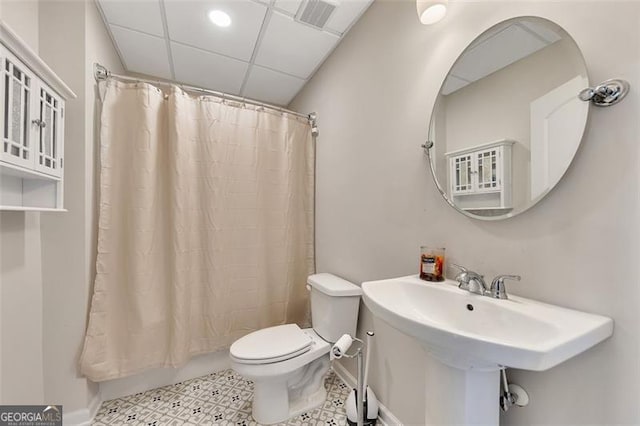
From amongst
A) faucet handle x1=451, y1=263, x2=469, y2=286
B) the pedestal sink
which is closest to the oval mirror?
faucet handle x1=451, y1=263, x2=469, y2=286

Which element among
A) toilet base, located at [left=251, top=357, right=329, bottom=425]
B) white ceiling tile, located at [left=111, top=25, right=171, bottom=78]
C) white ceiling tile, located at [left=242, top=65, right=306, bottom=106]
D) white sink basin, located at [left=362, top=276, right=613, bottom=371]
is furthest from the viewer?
white ceiling tile, located at [left=242, top=65, right=306, bottom=106]

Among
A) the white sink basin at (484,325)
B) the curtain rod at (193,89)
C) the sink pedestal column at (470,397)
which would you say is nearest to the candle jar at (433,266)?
the white sink basin at (484,325)

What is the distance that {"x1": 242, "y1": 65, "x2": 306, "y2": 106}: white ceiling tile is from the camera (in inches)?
79.7

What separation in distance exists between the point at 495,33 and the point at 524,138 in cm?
39

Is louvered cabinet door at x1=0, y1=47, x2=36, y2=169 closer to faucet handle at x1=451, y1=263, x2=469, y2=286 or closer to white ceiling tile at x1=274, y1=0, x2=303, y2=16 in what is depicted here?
white ceiling tile at x1=274, y1=0, x2=303, y2=16

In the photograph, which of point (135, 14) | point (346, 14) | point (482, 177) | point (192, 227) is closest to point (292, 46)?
point (346, 14)

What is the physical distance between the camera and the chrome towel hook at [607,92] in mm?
594

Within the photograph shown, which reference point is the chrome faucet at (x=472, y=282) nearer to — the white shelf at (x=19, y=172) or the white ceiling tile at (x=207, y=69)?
the white shelf at (x=19, y=172)

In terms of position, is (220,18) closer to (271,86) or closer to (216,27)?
(216,27)

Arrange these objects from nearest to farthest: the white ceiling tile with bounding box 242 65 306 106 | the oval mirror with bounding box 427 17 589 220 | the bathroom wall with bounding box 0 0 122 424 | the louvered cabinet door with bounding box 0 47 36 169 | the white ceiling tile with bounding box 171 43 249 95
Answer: the oval mirror with bounding box 427 17 589 220
the louvered cabinet door with bounding box 0 47 36 169
the bathroom wall with bounding box 0 0 122 424
the white ceiling tile with bounding box 171 43 249 95
the white ceiling tile with bounding box 242 65 306 106

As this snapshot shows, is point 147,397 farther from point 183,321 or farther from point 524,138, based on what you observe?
point 524,138

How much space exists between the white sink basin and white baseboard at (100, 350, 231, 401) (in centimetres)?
151

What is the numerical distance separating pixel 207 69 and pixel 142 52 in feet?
1.41

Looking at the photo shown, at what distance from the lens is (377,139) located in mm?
1385
